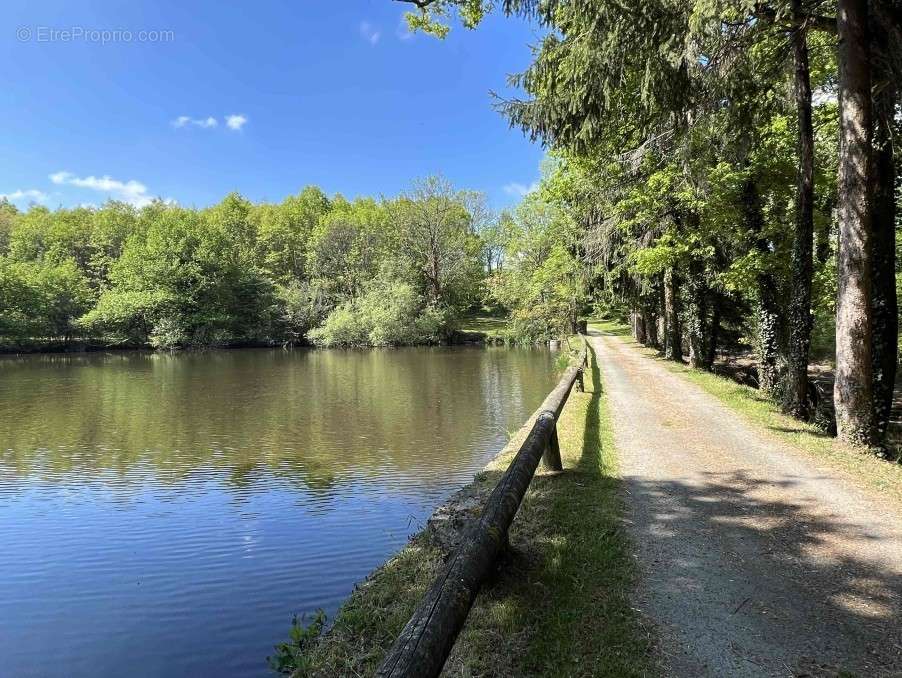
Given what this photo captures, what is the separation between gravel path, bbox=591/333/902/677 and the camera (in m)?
3.30

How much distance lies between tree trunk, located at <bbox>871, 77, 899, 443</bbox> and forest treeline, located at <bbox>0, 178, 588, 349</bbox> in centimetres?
3122

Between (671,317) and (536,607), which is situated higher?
(671,317)

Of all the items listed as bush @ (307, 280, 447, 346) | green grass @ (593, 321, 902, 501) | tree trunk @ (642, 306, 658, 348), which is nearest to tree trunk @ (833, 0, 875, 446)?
green grass @ (593, 321, 902, 501)

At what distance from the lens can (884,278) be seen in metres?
8.62

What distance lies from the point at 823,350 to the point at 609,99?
2084 cm

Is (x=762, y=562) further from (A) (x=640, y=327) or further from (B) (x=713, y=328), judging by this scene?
(A) (x=640, y=327)

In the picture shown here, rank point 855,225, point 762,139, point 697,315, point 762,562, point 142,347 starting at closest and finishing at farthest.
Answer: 1. point 762,562
2. point 855,225
3. point 762,139
4. point 697,315
5. point 142,347

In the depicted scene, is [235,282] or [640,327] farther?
[235,282]

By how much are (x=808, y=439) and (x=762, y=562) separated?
5.07 metres

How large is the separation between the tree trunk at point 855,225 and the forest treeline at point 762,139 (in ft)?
0.06

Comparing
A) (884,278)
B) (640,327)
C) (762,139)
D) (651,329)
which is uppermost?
(762,139)

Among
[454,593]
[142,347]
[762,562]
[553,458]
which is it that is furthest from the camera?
[142,347]

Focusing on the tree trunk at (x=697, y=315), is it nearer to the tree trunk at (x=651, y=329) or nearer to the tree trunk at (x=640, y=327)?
the tree trunk at (x=651, y=329)

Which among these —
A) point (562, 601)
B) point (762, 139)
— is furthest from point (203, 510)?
point (762, 139)
